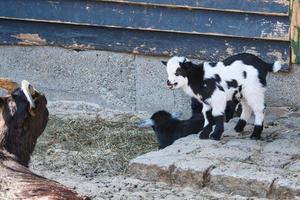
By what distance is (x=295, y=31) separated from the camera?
306 inches

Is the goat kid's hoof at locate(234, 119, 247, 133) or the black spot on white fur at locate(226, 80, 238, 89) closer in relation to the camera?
the black spot on white fur at locate(226, 80, 238, 89)

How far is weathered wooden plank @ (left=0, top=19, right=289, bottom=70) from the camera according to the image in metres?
7.97

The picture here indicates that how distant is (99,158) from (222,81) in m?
1.14

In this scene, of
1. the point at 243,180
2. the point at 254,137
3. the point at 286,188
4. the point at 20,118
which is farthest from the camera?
the point at 254,137

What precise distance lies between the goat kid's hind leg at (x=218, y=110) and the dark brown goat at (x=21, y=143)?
2.45m

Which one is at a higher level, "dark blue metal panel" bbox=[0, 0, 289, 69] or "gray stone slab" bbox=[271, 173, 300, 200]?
"dark blue metal panel" bbox=[0, 0, 289, 69]

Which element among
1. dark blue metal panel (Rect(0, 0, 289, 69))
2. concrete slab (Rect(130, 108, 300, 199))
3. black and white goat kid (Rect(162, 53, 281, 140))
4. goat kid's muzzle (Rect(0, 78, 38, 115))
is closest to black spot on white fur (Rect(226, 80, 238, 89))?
black and white goat kid (Rect(162, 53, 281, 140))

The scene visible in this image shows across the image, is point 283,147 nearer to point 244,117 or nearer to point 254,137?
point 254,137

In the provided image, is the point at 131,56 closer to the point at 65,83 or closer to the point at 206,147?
the point at 65,83

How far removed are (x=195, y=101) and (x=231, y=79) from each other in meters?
0.94

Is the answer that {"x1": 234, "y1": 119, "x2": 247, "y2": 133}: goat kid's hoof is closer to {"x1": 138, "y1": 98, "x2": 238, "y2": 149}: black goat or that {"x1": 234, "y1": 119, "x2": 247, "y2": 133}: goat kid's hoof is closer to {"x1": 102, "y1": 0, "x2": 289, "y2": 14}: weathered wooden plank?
{"x1": 138, "y1": 98, "x2": 238, "y2": 149}: black goat

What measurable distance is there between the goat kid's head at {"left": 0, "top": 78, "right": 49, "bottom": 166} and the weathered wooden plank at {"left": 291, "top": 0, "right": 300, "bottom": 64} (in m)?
3.57

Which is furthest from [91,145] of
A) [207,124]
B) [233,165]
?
[233,165]

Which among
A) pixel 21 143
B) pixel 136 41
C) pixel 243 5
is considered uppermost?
pixel 243 5
